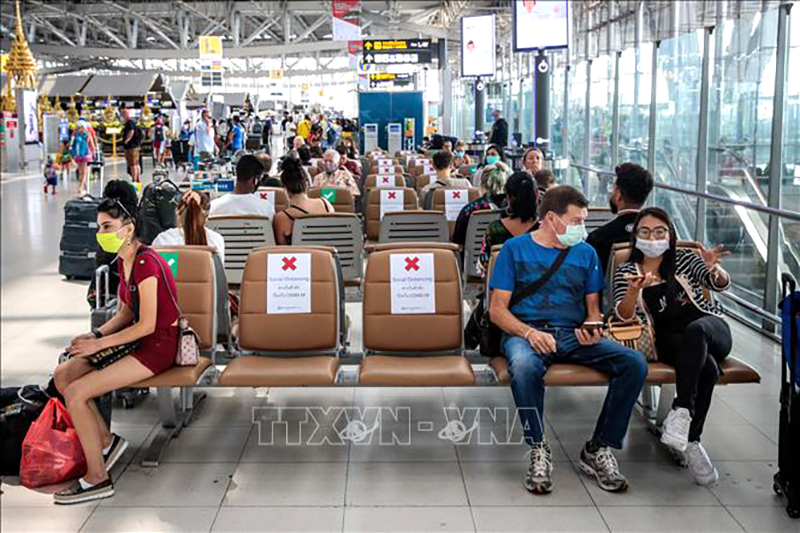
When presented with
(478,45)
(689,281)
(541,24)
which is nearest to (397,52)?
(478,45)

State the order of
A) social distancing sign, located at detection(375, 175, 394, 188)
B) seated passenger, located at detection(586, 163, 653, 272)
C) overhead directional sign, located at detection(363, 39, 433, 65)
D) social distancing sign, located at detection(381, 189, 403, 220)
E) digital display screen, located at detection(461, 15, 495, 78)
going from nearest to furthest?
seated passenger, located at detection(586, 163, 653, 272) → social distancing sign, located at detection(381, 189, 403, 220) → social distancing sign, located at detection(375, 175, 394, 188) → digital display screen, located at detection(461, 15, 495, 78) → overhead directional sign, located at detection(363, 39, 433, 65)

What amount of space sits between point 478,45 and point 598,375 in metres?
18.1

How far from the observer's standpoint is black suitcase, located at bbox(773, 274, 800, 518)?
381 cm

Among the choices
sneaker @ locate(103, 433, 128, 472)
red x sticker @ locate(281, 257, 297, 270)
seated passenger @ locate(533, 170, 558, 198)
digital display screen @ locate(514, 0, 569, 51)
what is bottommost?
sneaker @ locate(103, 433, 128, 472)

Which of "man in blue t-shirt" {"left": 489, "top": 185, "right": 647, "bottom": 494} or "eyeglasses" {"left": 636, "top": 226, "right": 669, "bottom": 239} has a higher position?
"eyeglasses" {"left": 636, "top": 226, "right": 669, "bottom": 239}

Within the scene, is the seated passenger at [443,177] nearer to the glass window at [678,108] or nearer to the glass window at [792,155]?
the glass window at [792,155]

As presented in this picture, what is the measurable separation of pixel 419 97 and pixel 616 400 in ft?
74.5

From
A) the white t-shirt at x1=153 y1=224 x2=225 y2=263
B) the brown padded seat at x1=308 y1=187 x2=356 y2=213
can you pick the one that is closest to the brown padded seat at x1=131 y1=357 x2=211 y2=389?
the white t-shirt at x1=153 y1=224 x2=225 y2=263

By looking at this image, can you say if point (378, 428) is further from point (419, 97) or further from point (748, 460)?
point (419, 97)

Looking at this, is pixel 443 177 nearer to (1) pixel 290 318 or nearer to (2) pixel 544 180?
(2) pixel 544 180

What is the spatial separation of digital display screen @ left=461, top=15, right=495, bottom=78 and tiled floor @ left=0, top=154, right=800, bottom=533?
54.6 feet

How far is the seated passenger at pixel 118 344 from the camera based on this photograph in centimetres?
398

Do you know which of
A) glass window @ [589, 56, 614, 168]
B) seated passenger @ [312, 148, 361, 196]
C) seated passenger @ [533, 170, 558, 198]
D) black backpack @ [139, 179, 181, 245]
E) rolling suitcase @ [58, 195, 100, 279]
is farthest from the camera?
glass window @ [589, 56, 614, 168]

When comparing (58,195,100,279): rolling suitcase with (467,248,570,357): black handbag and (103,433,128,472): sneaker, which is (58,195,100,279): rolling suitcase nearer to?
(103,433,128,472): sneaker
